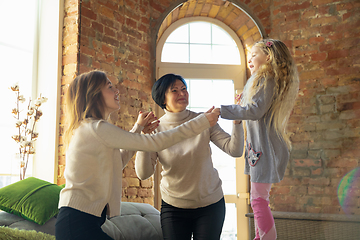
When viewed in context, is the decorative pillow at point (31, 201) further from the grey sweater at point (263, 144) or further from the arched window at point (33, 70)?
the grey sweater at point (263, 144)

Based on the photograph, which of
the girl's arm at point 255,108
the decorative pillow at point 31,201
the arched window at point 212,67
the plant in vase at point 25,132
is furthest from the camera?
the arched window at point 212,67

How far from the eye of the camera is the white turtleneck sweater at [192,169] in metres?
1.67

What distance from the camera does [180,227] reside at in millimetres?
1646

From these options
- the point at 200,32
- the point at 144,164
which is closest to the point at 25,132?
the point at 144,164

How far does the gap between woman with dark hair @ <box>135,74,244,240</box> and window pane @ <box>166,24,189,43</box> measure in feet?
7.77

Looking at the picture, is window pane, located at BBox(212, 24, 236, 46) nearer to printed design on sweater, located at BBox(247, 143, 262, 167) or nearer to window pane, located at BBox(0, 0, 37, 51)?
window pane, located at BBox(0, 0, 37, 51)

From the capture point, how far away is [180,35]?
165 inches

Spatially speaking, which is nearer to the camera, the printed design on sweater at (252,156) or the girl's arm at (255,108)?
the girl's arm at (255,108)

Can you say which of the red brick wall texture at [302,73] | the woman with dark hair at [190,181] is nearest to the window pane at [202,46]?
the red brick wall texture at [302,73]

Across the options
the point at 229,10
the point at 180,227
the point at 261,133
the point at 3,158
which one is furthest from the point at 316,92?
the point at 3,158

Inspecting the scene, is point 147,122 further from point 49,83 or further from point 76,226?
point 49,83

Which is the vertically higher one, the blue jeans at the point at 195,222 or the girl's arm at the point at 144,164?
the girl's arm at the point at 144,164

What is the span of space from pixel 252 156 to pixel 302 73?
83.0 inches

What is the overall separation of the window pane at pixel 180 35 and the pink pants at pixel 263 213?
2671mm
